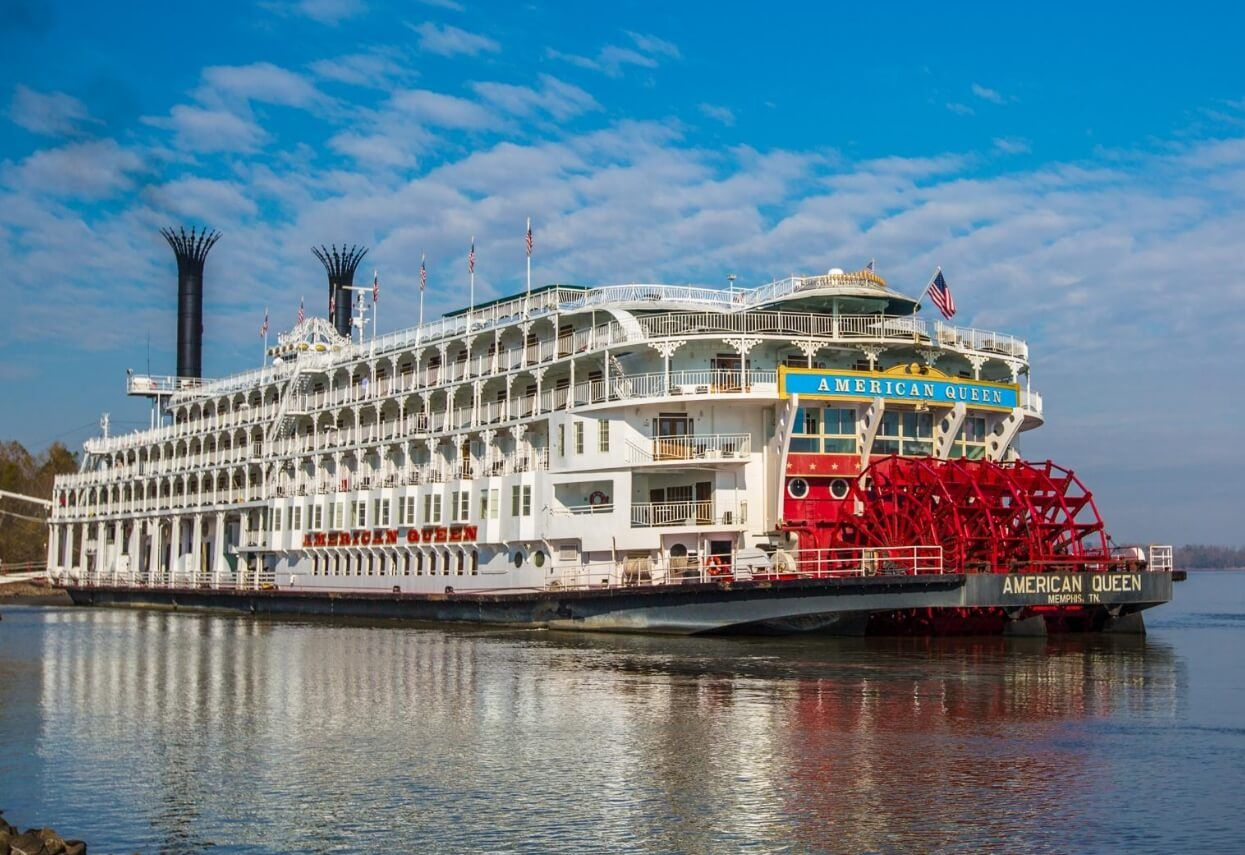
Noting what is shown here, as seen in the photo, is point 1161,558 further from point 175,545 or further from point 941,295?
point 175,545

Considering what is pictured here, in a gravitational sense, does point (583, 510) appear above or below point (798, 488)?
below

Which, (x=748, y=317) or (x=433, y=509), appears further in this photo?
(x=433, y=509)

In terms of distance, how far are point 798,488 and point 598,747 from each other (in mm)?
18675

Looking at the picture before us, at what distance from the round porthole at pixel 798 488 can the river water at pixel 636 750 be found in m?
5.52

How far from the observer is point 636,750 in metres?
18.4

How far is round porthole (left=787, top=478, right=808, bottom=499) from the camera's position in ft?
120

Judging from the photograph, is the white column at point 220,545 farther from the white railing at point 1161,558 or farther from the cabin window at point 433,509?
the white railing at point 1161,558

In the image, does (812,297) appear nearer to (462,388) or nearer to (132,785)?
(462,388)

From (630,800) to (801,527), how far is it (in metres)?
20.7

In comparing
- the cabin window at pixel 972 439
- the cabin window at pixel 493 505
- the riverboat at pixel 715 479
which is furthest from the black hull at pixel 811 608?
the cabin window at pixel 972 439

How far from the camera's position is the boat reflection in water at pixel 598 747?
14.1m

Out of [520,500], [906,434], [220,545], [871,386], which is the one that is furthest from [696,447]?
[220,545]

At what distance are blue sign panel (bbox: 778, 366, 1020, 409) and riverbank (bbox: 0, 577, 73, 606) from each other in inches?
1879

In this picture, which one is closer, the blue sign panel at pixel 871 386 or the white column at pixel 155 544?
the blue sign panel at pixel 871 386
